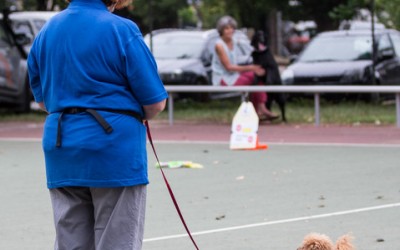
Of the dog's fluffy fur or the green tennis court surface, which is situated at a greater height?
the dog's fluffy fur

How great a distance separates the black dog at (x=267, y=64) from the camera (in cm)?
1822

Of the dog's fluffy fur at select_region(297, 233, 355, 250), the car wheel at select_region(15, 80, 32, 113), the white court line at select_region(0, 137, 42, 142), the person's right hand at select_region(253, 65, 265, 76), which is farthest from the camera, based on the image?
the car wheel at select_region(15, 80, 32, 113)

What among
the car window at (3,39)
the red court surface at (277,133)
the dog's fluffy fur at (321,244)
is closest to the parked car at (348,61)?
the red court surface at (277,133)

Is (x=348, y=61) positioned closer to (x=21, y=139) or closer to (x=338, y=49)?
(x=338, y=49)

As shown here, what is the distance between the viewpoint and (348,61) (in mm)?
20547

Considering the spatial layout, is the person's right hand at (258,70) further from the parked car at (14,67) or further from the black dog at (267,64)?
Result: the parked car at (14,67)

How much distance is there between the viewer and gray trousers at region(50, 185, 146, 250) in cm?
497

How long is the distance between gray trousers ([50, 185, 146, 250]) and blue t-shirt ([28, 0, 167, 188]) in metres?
0.08

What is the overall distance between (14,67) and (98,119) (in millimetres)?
15559

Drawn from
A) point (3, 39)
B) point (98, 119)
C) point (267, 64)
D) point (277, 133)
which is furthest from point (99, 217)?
point (3, 39)

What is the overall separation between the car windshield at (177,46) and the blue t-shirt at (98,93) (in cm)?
1634

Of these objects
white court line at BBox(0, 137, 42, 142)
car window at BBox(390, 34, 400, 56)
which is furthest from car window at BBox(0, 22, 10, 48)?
car window at BBox(390, 34, 400, 56)

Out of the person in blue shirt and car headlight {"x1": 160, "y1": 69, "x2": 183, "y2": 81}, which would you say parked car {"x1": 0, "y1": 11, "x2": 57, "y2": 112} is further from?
the person in blue shirt

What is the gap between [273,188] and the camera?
1062 cm
